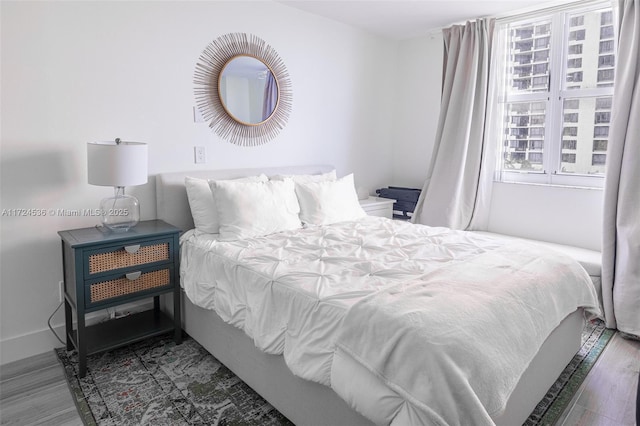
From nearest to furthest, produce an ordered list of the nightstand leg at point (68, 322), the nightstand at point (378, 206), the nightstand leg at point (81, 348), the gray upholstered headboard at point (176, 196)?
the nightstand leg at point (81, 348) < the nightstand leg at point (68, 322) < the gray upholstered headboard at point (176, 196) < the nightstand at point (378, 206)

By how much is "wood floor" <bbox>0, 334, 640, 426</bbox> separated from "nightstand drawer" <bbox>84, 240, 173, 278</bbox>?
2.05 feet

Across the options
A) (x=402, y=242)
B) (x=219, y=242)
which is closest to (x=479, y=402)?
(x=402, y=242)

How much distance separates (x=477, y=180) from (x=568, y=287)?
1868 millimetres

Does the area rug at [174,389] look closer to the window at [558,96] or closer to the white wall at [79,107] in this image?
the white wall at [79,107]

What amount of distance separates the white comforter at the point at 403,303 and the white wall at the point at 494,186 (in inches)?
51.3

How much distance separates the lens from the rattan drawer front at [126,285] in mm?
2232

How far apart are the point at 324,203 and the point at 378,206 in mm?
1094

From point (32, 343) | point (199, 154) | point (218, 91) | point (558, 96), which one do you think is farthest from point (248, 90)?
point (558, 96)

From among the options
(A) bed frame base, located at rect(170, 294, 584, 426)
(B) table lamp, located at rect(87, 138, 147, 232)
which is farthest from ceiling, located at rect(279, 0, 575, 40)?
(A) bed frame base, located at rect(170, 294, 584, 426)

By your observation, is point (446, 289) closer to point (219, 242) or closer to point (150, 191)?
point (219, 242)

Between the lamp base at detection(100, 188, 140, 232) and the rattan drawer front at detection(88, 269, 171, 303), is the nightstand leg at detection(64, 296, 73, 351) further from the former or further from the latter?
the lamp base at detection(100, 188, 140, 232)

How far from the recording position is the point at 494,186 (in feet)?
12.7

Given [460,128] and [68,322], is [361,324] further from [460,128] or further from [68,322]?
[460,128]

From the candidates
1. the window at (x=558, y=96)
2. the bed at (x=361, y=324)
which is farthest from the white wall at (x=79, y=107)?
the window at (x=558, y=96)
